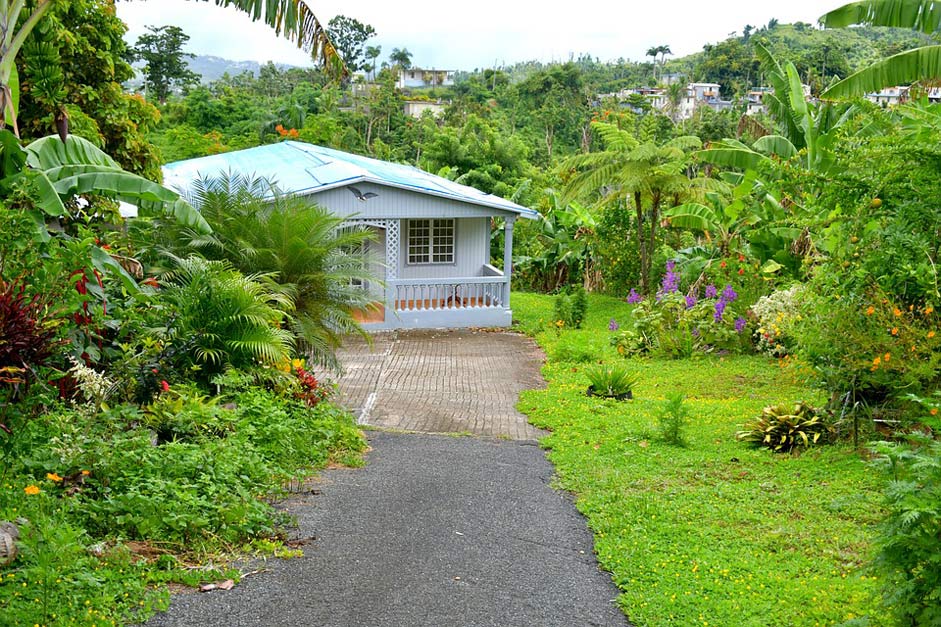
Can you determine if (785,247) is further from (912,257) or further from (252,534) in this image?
(252,534)

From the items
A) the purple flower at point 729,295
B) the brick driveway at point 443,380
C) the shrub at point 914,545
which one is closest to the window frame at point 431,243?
the brick driveway at point 443,380

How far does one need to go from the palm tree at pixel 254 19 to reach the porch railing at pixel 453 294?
29.6ft

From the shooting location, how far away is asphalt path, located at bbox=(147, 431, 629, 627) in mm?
5168

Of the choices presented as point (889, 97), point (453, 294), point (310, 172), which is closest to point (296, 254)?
point (453, 294)

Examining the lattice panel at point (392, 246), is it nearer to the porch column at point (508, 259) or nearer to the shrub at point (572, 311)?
the porch column at point (508, 259)

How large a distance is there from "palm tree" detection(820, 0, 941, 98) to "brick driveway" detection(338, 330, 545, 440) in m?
6.56

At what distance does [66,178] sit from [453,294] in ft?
40.9

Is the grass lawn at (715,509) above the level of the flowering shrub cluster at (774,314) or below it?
below

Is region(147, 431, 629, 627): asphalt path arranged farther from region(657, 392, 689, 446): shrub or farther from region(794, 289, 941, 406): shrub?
region(794, 289, 941, 406): shrub

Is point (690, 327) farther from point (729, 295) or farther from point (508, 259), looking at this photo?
point (508, 259)

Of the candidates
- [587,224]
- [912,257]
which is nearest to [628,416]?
[912,257]

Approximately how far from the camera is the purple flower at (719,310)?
16375 mm

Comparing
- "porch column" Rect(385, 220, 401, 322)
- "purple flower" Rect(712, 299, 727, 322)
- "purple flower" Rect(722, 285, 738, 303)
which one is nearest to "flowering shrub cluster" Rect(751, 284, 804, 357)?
"purple flower" Rect(712, 299, 727, 322)

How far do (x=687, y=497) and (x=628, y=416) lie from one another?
356 cm
